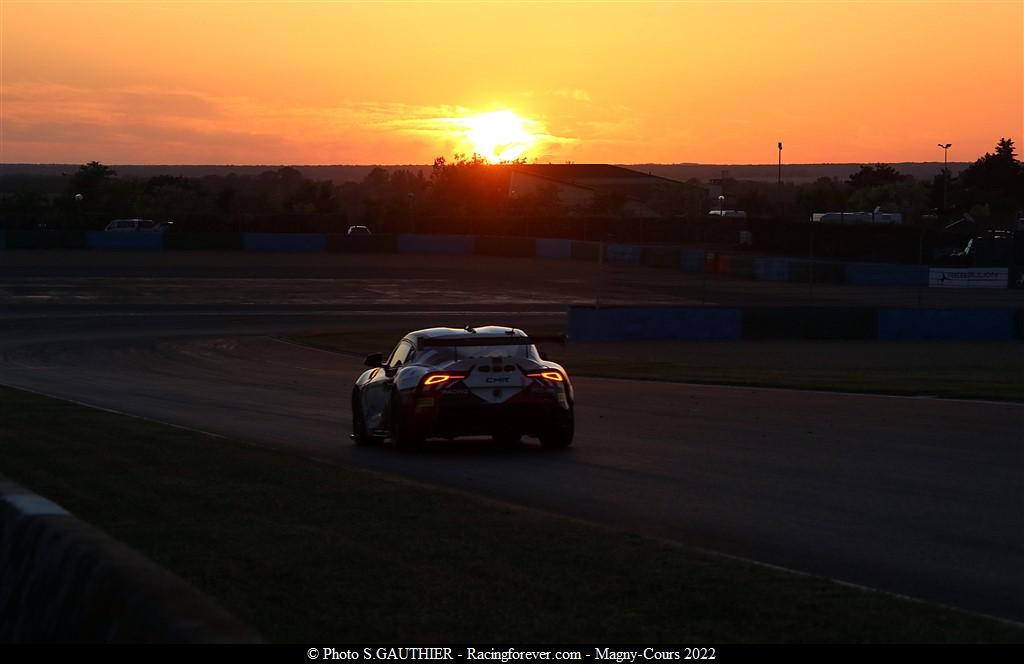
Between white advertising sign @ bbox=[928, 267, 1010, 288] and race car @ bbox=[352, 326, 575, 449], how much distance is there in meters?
40.1

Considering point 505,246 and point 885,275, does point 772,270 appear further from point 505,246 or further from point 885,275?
point 505,246

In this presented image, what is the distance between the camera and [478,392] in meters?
14.9

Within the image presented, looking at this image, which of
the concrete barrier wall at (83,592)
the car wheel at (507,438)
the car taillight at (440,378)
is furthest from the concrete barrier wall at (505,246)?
the concrete barrier wall at (83,592)

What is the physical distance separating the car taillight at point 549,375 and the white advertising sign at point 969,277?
40.1 meters

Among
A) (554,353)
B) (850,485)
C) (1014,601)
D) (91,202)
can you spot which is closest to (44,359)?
(554,353)

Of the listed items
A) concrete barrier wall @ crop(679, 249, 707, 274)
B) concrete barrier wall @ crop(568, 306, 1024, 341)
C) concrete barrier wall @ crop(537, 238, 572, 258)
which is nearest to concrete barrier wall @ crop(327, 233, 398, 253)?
concrete barrier wall @ crop(537, 238, 572, 258)

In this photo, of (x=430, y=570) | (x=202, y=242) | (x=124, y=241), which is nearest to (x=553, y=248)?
(x=202, y=242)

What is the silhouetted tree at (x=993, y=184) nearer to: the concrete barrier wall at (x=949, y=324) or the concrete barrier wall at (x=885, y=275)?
the concrete barrier wall at (x=885, y=275)

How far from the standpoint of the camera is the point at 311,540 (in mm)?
8875

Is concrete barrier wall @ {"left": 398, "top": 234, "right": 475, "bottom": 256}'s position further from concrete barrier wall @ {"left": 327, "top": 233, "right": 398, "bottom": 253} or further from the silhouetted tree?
the silhouetted tree

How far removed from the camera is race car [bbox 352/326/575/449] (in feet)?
48.9

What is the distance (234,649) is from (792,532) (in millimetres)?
6560

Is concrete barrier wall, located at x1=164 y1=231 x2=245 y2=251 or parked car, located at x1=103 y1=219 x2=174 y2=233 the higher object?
parked car, located at x1=103 y1=219 x2=174 y2=233

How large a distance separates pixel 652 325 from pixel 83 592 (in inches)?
1354
